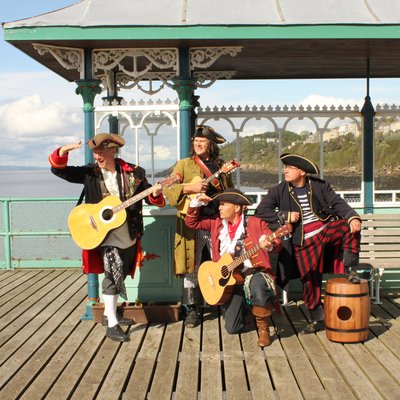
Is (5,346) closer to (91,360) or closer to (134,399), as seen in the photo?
(91,360)

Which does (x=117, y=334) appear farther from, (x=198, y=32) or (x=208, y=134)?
(x=198, y=32)

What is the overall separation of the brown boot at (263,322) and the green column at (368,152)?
282 cm

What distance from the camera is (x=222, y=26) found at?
5426mm

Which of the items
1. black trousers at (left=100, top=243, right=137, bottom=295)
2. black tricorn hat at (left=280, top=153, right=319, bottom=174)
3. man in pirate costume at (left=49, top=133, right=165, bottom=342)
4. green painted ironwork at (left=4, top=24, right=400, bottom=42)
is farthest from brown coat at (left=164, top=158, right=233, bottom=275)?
green painted ironwork at (left=4, top=24, right=400, bottom=42)

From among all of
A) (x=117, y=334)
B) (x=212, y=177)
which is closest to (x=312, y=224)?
(x=212, y=177)

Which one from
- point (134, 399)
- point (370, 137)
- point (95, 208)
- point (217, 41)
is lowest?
point (134, 399)

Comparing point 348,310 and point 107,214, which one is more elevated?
point 107,214

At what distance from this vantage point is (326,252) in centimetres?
545

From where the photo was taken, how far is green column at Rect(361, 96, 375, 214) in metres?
7.15

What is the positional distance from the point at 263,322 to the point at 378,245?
2.31m

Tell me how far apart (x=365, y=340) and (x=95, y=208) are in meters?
2.77

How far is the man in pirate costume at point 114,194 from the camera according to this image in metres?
5.22

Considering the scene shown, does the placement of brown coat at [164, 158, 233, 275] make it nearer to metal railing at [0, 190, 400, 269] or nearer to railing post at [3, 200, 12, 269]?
metal railing at [0, 190, 400, 269]

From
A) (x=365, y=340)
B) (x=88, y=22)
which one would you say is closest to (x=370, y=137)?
(x=365, y=340)
